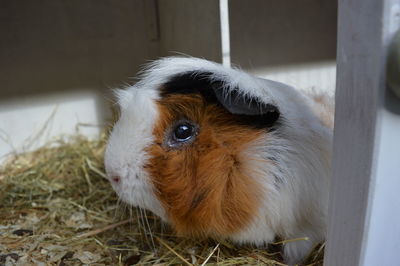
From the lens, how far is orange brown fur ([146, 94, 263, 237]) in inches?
39.3

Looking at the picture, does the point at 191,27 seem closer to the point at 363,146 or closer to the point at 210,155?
the point at 210,155

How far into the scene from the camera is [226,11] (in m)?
1.42

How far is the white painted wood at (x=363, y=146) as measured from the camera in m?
0.62

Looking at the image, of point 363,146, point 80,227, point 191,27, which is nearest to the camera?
point 363,146

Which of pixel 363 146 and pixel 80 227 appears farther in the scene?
pixel 80 227

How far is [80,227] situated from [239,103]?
0.79m

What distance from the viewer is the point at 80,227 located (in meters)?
1.40

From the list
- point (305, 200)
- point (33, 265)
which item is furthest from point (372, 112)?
point (33, 265)

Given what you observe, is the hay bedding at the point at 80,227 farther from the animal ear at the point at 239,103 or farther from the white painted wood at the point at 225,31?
the white painted wood at the point at 225,31

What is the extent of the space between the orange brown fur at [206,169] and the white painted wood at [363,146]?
285mm

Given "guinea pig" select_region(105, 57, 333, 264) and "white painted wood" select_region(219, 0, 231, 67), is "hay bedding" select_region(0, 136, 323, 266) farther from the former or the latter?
"white painted wood" select_region(219, 0, 231, 67)

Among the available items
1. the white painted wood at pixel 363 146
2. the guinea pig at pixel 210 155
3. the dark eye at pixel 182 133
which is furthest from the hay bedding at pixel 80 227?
the white painted wood at pixel 363 146

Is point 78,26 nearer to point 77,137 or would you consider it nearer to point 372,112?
point 77,137

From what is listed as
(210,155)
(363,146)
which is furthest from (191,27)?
(363,146)
